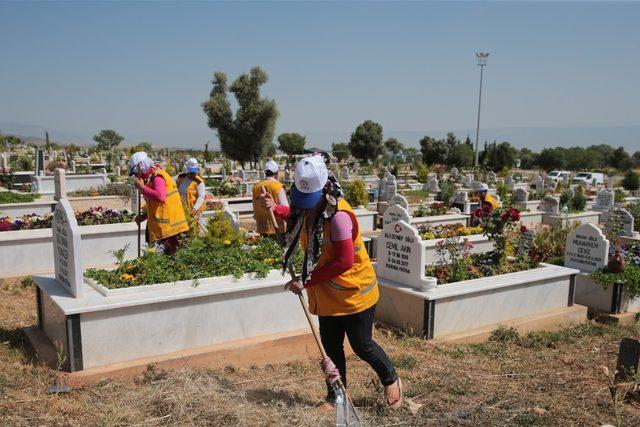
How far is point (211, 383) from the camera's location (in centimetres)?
441

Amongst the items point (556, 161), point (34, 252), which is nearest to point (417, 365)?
point (34, 252)

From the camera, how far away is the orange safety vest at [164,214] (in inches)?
243

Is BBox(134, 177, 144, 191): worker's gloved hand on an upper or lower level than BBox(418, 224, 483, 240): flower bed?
upper

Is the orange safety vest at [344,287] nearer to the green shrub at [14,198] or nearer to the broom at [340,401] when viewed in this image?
the broom at [340,401]

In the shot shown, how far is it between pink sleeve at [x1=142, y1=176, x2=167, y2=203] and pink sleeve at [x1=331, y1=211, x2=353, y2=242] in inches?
119

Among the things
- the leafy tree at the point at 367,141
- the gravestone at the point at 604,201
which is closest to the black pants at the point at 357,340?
the gravestone at the point at 604,201

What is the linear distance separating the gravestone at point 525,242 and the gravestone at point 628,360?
379 cm

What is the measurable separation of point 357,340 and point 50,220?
767cm

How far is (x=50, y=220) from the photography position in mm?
9688

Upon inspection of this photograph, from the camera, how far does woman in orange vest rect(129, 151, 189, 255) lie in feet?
19.9

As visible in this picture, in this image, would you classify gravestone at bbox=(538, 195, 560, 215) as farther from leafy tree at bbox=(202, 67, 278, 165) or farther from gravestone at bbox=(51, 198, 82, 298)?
leafy tree at bbox=(202, 67, 278, 165)

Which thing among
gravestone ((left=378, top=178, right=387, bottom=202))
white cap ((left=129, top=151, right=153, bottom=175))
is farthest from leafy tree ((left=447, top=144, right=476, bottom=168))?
white cap ((left=129, top=151, right=153, bottom=175))

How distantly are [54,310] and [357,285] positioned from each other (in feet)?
9.27

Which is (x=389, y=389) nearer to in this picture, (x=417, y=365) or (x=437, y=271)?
(x=417, y=365)
